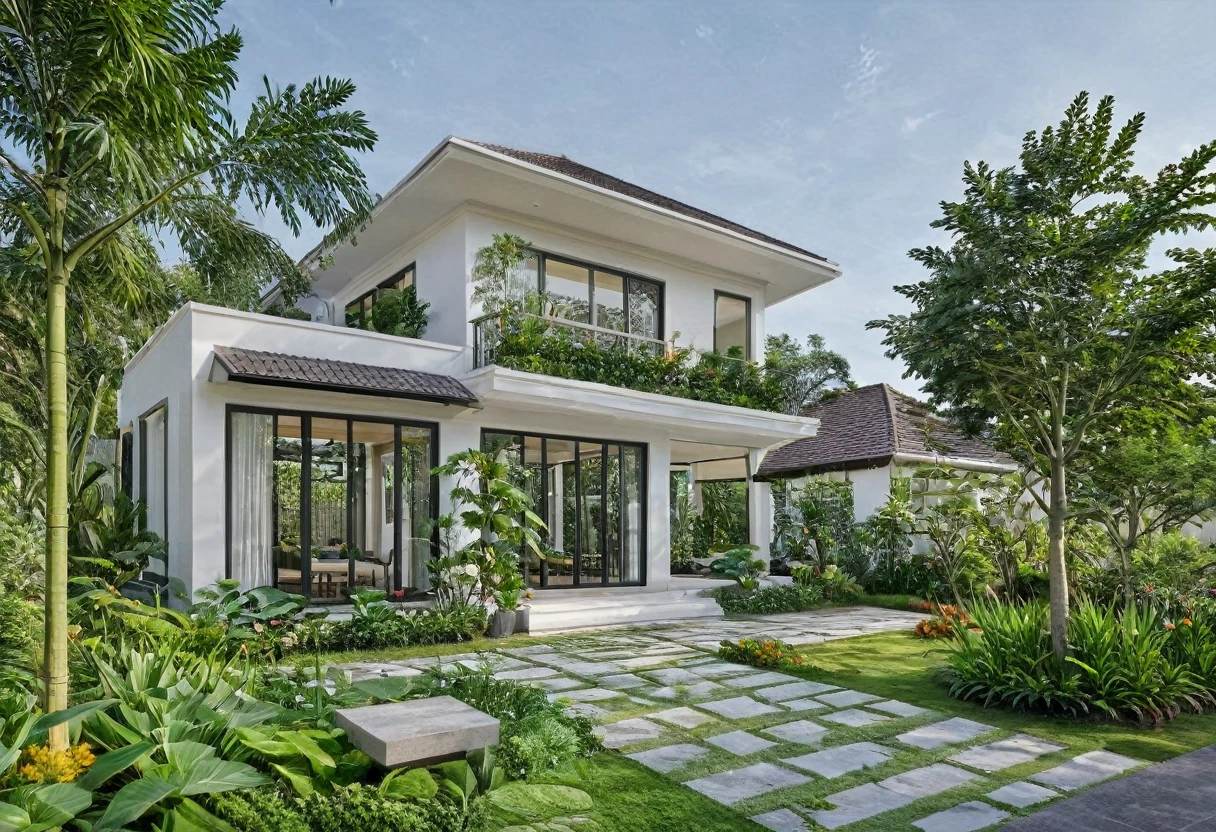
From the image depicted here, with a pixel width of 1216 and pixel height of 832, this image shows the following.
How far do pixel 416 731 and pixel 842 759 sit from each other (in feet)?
9.97

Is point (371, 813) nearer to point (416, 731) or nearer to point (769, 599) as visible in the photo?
point (416, 731)

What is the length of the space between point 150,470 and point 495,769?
10546mm

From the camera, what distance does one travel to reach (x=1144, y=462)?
8.87 metres

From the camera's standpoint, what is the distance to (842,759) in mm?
5469

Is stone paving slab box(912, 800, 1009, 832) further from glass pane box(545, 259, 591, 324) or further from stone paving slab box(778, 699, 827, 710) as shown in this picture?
glass pane box(545, 259, 591, 324)

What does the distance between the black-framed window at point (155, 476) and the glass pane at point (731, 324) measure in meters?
10.3

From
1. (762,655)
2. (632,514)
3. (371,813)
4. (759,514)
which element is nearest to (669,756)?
(371,813)

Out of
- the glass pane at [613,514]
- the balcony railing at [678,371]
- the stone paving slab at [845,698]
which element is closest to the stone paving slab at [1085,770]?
the stone paving slab at [845,698]

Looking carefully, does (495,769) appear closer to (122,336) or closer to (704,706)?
(704,706)

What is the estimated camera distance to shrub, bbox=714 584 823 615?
14.1 m

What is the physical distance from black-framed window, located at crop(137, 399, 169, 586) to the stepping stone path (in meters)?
9.35

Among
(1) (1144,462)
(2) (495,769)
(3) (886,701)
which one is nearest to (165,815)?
(2) (495,769)

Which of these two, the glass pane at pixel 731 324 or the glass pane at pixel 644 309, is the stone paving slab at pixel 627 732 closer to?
the glass pane at pixel 644 309

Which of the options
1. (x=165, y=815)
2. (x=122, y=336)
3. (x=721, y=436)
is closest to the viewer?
(x=165, y=815)
